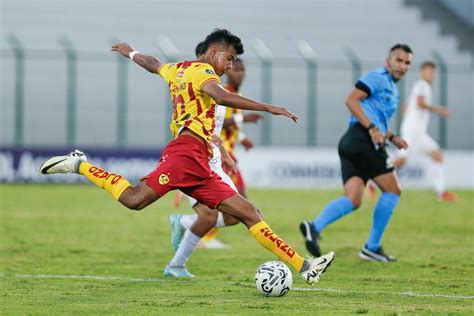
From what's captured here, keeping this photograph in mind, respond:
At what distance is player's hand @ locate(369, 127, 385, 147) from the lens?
1041cm

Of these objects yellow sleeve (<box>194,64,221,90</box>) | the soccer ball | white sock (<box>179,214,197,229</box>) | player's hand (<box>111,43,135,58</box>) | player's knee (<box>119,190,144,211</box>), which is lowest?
the soccer ball

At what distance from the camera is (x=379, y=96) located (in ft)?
35.7

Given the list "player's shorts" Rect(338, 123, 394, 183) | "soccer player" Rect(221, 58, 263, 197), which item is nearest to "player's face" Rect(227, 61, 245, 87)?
"soccer player" Rect(221, 58, 263, 197)

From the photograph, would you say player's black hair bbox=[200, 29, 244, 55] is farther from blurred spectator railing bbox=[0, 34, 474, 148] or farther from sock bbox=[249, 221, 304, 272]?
blurred spectator railing bbox=[0, 34, 474, 148]

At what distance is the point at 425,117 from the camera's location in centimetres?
2059

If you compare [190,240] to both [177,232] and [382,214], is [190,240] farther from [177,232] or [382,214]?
[382,214]

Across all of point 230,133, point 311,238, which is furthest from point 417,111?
point 311,238

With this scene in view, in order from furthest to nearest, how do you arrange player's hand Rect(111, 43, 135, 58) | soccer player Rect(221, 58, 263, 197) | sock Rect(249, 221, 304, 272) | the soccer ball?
1. soccer player Rect(221, 58, 263, 197)
2. player's hand Rect(111, 43, 135, 58)
3. sock Rect(249, 221, 304, 272)
4. the soccer ball

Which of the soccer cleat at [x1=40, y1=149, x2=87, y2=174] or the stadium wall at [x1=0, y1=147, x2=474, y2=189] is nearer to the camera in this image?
the soccer cleat at [x1=40, y1=149, x2=87, y2=174]

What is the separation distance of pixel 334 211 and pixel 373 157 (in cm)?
79

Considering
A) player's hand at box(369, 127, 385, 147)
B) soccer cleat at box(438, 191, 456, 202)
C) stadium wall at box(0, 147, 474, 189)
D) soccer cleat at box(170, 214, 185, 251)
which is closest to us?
soccer cleat at box(170, 214, 185, 251)

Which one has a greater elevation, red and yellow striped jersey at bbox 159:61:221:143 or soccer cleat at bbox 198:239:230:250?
red and yellow striped jersey at bbox 159:61:221:143

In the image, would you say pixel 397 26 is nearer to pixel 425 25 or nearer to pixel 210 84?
pixel 425 25

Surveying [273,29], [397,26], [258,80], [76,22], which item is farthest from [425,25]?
[76,22]
